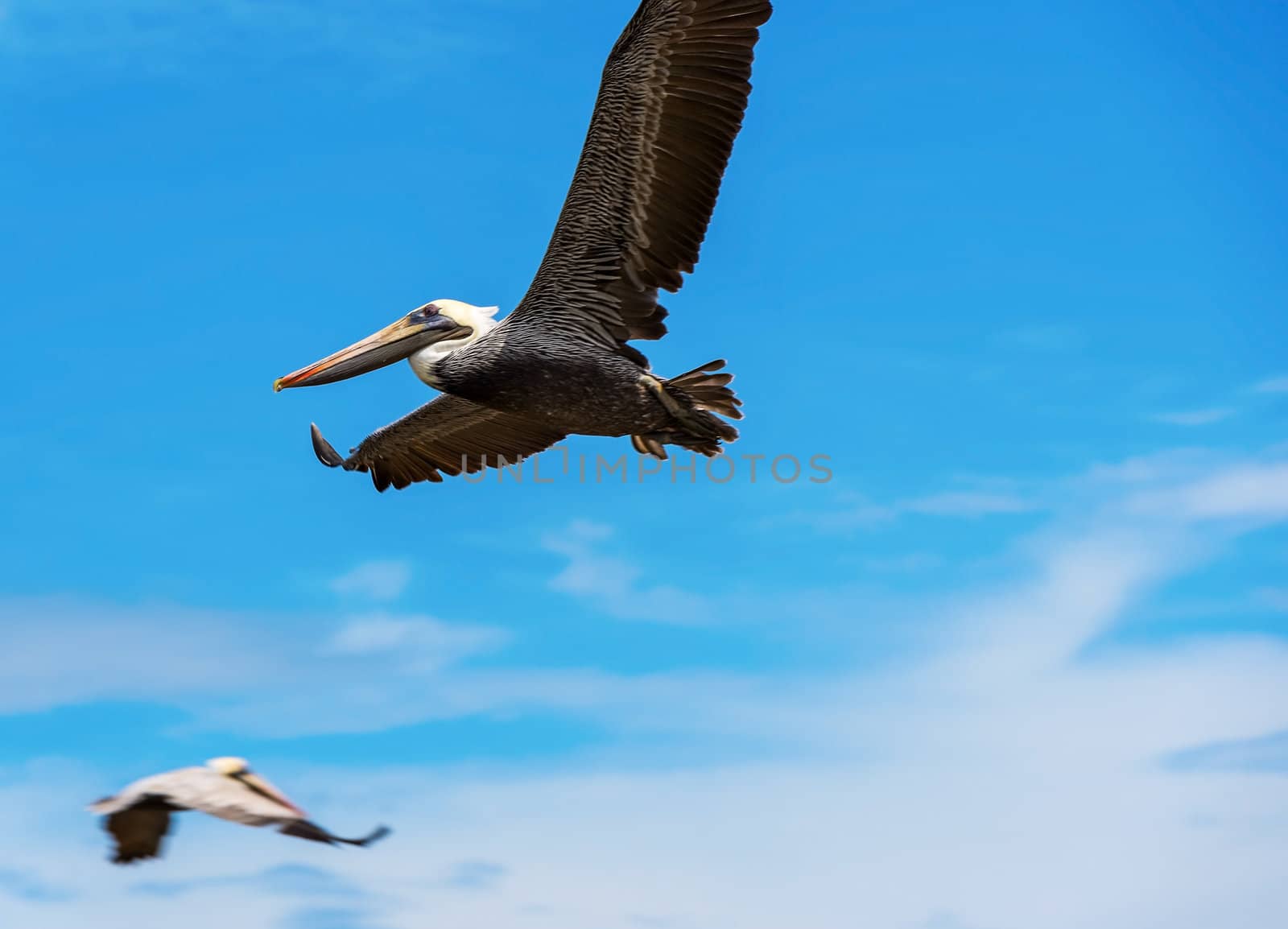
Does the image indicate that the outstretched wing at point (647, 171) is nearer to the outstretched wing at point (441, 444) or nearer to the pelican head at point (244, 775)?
the outstretched wing at point (441, 444)

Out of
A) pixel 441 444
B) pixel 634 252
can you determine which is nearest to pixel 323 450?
pixel 441 444

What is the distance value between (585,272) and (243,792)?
511 cm

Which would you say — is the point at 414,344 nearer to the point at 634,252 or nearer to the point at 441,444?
the point at 441,444

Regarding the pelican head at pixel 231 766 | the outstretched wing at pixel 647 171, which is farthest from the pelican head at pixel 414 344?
the pelican head at pixel 231 766

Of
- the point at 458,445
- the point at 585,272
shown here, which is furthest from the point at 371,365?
the point at 585,272

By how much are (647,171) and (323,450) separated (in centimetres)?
457

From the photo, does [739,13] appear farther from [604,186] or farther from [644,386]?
[644,386]

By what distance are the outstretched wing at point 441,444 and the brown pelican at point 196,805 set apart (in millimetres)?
5853

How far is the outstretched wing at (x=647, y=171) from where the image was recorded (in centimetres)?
1045

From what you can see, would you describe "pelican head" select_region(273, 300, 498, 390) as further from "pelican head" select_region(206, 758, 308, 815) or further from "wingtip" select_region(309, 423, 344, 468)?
"pelican head" select_region(206, 758, 308, 815)

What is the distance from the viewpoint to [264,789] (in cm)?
737

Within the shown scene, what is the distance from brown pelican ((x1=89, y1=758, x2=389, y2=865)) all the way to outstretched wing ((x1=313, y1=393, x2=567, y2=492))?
19.2ft

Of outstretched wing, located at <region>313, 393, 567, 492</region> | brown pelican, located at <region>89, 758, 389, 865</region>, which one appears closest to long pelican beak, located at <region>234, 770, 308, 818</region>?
brown pelican, located at <region>89, 758, 389, 865</region>

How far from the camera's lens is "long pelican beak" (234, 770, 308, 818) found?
723cm
